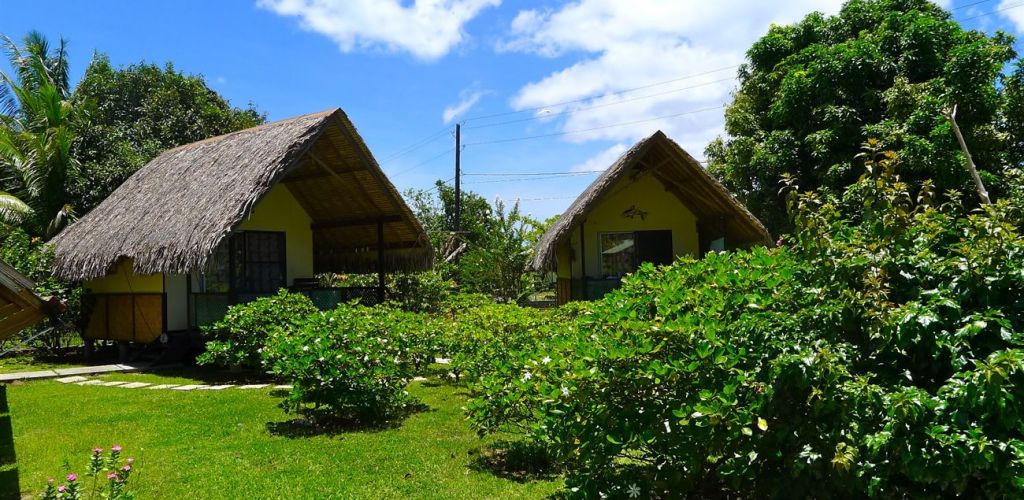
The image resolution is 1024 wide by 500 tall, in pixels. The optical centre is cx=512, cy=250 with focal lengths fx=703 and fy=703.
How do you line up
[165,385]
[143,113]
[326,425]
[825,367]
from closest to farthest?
[825,367]
[326,425]
[165,385]
[143,113]

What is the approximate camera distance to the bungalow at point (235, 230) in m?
10.8

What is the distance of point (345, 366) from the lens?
6492mm

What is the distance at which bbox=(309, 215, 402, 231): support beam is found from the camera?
45.6 ft

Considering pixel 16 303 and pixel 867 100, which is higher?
pixel 867 100

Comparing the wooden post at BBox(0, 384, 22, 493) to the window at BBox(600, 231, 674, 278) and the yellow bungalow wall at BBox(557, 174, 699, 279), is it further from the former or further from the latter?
the window at BBox(600, 231, 674, 278)

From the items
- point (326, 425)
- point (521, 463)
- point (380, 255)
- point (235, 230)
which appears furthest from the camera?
point (380, 255)

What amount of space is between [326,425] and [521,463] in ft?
7.99

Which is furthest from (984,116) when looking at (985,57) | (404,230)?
(404,230)

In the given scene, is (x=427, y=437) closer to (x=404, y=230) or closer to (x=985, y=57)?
(x=404, y=230)

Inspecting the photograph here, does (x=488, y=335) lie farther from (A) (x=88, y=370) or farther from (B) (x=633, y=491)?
(A) (x=88, y=370)

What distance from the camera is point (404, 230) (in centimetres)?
1459

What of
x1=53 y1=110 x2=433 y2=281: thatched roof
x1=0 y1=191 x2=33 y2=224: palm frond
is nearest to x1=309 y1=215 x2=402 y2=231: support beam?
x1=53 y1=110 x2=433 y2=281: thatched roof

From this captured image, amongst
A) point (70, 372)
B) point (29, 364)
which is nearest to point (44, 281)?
point (29, 364)

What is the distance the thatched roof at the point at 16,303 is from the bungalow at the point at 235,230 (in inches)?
236
